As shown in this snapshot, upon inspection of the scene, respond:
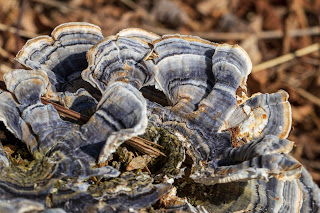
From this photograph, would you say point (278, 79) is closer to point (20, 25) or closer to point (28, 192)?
point (20, 25)

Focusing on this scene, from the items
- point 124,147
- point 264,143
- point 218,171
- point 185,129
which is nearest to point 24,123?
→ point 124,147

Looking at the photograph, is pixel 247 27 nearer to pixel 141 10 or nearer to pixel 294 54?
pixel 294 54

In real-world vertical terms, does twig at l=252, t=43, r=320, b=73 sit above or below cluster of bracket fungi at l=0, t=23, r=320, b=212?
Result: above

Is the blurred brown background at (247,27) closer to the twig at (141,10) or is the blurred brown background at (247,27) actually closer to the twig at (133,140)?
the twig at (141,10)

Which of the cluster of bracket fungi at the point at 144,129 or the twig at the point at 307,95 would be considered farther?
the twig at the point at 307,95

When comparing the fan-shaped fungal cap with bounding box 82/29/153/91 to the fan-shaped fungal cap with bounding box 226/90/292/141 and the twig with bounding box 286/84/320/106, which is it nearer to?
the fan-shaped fungal cap with bounding box 226/90/292/141

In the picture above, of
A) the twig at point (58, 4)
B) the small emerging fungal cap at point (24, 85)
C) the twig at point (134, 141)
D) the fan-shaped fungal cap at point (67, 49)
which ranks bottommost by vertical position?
the twig at point (134, 141)

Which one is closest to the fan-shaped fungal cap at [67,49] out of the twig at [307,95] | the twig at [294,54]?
the twig at [294,54]

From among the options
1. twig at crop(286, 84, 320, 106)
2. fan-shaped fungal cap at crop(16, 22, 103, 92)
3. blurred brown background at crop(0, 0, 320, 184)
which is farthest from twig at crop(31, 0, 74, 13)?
twig at crop(286, 84, 320, 106)
